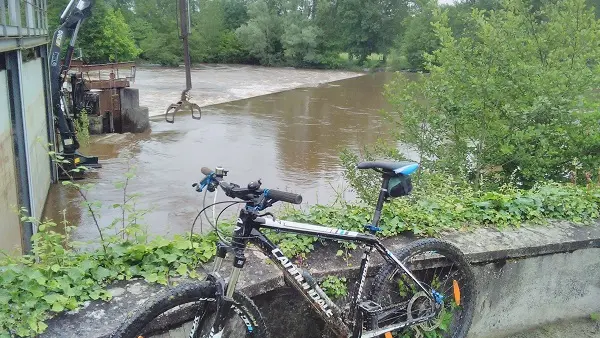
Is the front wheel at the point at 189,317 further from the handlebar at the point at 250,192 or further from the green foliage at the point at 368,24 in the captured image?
the green foliage at the point at 368,24

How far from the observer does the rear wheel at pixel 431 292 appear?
2.65 meters

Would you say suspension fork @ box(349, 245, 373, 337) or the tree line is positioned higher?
the tree line

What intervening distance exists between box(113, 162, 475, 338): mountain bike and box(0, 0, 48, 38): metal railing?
4193 millimetres

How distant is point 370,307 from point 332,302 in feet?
0.62

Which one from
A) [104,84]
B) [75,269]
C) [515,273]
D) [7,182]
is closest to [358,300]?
[515,273]

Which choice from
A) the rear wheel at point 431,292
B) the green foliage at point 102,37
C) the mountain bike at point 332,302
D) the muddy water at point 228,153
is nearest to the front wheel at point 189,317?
the mountain bike at point 332,302

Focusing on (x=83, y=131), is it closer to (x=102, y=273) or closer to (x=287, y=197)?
(x=102, y=273)

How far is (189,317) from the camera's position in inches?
83.5

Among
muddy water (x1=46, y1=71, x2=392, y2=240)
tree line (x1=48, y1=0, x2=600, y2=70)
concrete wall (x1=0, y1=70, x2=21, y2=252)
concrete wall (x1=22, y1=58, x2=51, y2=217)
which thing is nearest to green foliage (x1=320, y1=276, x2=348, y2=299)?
muddy water (x1=46, y1=71, x2=392, y2=240)

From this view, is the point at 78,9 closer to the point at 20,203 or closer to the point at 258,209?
the point at 20,203

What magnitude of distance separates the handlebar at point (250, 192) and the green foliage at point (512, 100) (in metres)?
4.84

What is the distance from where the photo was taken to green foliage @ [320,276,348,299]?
2562 millimetres

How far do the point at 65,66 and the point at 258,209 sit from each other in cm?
1073

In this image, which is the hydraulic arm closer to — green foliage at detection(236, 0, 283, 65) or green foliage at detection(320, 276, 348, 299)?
green foliage at detection(320, 276, 348, 299)
